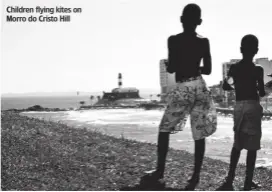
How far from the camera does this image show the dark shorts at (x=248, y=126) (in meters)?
4.41

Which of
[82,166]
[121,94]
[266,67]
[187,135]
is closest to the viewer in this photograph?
[82,166]

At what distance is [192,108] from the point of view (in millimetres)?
4168

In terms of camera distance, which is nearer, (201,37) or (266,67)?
(201,37)

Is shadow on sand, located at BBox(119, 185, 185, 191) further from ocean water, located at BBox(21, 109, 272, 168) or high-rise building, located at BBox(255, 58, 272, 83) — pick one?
ocean water, located at BBox(21, 109, 272, 168)

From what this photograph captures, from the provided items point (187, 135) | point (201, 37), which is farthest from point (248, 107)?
point (187, 135)

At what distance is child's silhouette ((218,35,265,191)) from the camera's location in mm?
4426

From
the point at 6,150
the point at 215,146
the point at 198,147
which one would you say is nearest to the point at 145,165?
the point at 198,147

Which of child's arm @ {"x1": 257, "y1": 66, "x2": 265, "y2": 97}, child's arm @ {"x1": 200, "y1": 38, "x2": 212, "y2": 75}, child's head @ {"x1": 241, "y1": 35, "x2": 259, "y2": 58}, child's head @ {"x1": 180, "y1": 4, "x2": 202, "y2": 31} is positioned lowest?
child's arm @ {"x1": 257, "y1": 66, "x2": 265, "y2": 97}

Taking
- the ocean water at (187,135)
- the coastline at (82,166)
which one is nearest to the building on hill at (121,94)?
the ocean water at (187,135)

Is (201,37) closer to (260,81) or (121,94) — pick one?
(260,81)

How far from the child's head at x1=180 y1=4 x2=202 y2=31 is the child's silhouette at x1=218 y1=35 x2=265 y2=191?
2.72ft

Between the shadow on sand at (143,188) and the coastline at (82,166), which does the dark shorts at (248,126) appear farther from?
the shadow on sand at (143,188)

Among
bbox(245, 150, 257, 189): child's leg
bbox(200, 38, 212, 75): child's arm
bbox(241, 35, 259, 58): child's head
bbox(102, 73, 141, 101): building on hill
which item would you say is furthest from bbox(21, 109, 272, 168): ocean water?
bbox(102, 73, 141, 101): building on hill

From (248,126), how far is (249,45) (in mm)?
1035
